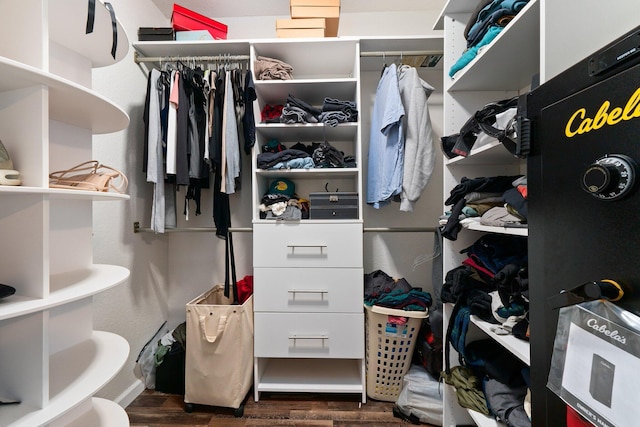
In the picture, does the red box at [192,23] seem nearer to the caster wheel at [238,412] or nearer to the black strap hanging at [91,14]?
the black strap hanging at [91,14]

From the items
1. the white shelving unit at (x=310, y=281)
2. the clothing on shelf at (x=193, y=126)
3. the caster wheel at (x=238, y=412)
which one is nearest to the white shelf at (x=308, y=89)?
the white shelving unit at (x=310, y=281)

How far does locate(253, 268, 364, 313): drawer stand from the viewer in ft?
5.34

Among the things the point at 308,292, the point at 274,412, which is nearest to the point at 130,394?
the point at 274,412

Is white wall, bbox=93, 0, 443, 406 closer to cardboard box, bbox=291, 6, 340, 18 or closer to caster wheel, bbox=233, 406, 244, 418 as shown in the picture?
cardboard box, bbox=291, 6, 340, 18

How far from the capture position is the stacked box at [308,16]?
5.56 feet

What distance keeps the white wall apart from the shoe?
109 cm

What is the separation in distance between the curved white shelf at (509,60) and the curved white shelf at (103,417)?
1707 mm

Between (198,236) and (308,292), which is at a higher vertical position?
(198,236)

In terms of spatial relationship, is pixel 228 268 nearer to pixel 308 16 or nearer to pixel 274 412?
pixel 274 412

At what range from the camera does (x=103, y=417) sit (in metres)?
0.94

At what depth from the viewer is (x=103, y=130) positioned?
1073mm

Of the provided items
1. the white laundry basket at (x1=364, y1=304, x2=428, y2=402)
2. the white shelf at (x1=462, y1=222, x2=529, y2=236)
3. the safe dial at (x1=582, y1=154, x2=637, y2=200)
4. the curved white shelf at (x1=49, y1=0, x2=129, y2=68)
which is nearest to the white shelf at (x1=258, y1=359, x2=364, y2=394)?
the white laundry basket at (x1=364, y1=304, x2=428, y2=402)

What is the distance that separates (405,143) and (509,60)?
2.02 feet

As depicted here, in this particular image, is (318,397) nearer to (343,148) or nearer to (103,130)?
(343,148)
